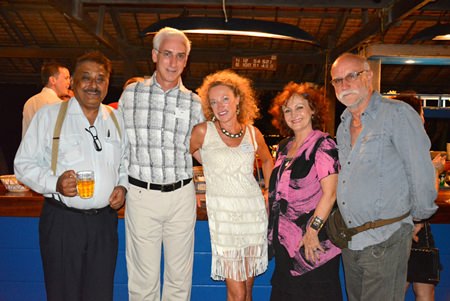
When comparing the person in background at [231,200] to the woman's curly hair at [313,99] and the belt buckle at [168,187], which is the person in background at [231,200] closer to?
the belt buckle at [168,187]

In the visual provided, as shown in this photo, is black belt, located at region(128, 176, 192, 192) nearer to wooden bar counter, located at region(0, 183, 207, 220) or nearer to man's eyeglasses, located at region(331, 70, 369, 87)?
wooden bar counter, located at region(0, 183, 207, 220)

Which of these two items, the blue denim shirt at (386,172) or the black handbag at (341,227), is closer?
the blue denim shirt at (386,172)

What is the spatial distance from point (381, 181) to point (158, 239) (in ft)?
4.57

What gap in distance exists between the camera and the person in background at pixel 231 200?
251 cm

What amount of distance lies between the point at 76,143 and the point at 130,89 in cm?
54

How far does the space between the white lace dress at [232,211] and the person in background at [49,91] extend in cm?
348

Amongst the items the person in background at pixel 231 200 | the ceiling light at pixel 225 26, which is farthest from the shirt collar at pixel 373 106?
the ceiling light at pixel 225 26

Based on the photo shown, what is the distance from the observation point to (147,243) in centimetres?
257

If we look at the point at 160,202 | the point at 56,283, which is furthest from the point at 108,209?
the point at 56,283

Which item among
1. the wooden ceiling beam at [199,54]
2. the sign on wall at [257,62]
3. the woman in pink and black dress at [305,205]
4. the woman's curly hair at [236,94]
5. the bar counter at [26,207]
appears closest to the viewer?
the woman in pink and black dress at [305,205]

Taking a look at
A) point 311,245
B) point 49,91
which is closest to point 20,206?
point 311,245

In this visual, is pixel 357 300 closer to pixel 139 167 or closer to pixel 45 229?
pixel 139 167

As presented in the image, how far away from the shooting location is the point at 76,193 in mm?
2193

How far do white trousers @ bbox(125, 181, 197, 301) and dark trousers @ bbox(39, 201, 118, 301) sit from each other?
22 centimetres
